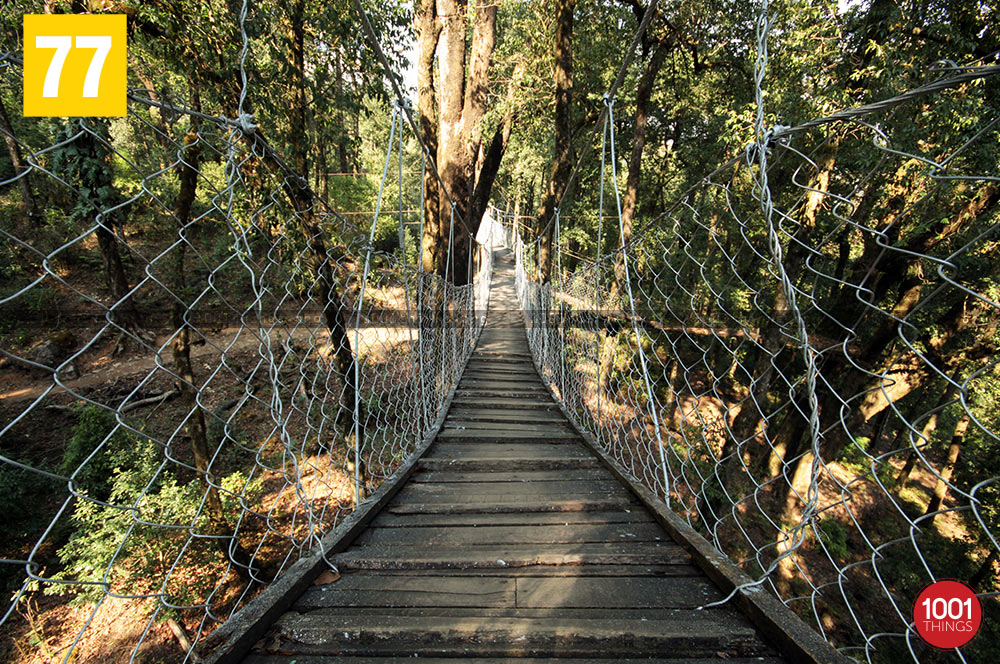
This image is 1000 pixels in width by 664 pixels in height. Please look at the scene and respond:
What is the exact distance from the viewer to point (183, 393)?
132 inches

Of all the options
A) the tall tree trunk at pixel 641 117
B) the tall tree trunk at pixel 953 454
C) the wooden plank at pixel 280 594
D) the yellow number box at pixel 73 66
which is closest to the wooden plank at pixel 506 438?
the wooden plank at pixel 280 594

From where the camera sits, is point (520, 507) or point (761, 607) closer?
point (761, 607)

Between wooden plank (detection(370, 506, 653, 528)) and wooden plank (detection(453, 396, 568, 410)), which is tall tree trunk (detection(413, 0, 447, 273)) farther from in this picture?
wooden plank (detection(370, 506, 653, 528))

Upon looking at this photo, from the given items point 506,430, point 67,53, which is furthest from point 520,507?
point 67,53

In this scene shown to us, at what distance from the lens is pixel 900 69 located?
135 inches

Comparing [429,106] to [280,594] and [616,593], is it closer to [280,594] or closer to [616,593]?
[280,594]

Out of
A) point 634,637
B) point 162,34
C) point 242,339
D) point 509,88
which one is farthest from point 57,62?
point 242,339

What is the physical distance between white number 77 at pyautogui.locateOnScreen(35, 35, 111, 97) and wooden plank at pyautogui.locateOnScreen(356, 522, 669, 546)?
5.11 ft

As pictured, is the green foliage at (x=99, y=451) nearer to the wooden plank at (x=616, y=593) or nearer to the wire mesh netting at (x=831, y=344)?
the wire mesh netting at (x=831, y=344)

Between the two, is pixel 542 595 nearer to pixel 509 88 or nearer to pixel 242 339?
pixel 509 88

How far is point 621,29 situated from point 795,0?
3.08m

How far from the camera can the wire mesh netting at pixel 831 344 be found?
43.3 inches

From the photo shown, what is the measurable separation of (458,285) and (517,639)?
13.7ft

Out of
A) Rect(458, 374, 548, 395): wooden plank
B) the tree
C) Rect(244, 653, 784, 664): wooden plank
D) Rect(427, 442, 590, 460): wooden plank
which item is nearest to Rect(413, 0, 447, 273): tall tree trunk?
the tree
